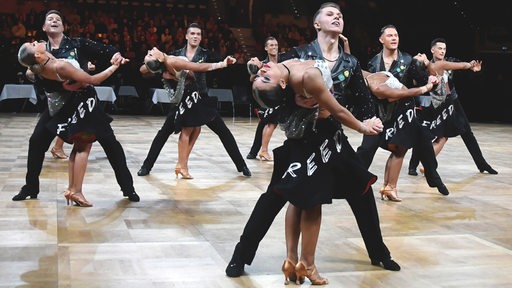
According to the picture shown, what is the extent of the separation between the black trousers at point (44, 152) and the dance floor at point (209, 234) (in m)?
0.21

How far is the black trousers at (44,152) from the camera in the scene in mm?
6465

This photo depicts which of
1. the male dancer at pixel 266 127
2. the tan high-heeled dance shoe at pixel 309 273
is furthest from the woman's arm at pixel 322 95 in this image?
the male dancer at pixel 266 127

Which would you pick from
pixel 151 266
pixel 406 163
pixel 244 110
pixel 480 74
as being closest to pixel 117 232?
pixel 151 266

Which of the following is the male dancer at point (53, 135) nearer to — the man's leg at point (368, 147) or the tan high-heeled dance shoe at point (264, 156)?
the man's leg at point (368, 147)

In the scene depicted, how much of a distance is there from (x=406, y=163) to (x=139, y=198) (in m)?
5.05

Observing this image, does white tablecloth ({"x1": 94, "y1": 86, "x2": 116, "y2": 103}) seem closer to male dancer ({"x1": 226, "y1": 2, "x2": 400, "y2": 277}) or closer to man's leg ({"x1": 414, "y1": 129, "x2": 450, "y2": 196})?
man's leg ({"x1": 414, "y1": 129, "x2": 450, "y2": 196})

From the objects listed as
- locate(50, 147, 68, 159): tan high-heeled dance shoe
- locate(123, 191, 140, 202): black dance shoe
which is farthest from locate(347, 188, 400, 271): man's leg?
locate(50, 147, 68, 159): tan high-heeled dance shoe

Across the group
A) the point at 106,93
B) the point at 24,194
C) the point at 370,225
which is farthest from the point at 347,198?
the point at 106,93

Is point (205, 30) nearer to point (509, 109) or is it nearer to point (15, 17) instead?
point (15, 17)

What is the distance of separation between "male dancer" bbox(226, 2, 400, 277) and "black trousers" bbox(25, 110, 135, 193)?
A: 249 cm

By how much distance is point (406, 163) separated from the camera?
10.5 m

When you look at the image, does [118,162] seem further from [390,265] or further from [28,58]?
[390,265]

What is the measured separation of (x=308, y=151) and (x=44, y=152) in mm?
3425

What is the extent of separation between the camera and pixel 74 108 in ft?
20.4
